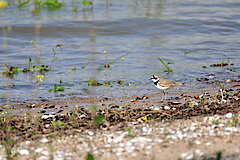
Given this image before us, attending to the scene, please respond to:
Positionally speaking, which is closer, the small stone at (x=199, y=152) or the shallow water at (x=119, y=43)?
the small stone at (x=199, y=152)

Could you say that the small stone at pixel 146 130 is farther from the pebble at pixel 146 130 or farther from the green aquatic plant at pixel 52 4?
the green aquatic plant at pixel 52 4

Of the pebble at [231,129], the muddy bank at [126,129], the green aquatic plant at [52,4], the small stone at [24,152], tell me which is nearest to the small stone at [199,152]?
the muddy bank at [126,129]

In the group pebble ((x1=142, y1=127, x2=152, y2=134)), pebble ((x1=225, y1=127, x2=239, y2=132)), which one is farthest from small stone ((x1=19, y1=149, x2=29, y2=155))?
pebble ((x1=225, y1=127, x2=239, y2=132))

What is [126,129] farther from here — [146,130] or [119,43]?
[119,43]

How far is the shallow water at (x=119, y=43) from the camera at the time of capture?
10.4 metres

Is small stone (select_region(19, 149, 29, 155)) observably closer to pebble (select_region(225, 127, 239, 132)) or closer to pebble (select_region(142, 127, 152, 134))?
pebble (select_region(142, 127, 152, 134))

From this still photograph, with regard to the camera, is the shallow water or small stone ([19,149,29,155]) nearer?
small stone ([19,149,29,155])

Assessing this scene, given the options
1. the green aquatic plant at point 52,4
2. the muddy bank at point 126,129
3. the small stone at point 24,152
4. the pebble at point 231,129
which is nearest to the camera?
the muddy bank at point 126,129

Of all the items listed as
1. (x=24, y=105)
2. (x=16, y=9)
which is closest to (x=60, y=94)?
(x=24, y=105)

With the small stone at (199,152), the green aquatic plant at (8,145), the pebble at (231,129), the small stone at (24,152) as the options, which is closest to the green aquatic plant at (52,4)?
the green aquatic plant at (8,145)

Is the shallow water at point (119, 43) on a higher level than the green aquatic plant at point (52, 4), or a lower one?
lower

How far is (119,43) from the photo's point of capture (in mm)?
14969

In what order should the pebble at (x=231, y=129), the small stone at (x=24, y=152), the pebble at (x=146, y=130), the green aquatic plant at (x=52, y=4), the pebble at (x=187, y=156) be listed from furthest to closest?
the green aquatic plant at (x=52, y=4) < the pebble at (x=146, y=130) < the pebble at (x=231, y=129) < the small stone at (x=24, y=152) < the pebble at (x=187, y=156)

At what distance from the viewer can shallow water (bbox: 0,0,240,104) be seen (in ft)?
34.1
